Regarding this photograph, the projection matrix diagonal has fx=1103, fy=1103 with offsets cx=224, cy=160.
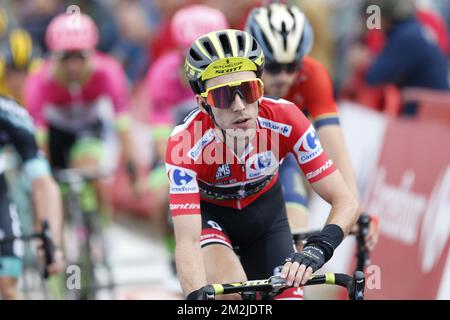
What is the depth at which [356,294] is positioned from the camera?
492cm

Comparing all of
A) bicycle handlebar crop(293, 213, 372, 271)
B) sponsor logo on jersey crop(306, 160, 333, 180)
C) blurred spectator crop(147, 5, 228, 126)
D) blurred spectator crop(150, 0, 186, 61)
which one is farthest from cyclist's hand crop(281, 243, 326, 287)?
blurred spectator crop(150, 0, 186, 61)

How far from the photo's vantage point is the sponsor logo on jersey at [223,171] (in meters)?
5.68

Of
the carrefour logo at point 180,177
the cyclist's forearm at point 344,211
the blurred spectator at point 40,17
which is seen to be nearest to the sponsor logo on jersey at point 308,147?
the cyclist's forearm at point 344,211

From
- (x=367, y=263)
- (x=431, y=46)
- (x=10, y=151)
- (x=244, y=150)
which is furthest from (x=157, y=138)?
(x=244, y=150)

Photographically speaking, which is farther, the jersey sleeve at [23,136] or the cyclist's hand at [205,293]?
the jersey sleeve at [23,136]

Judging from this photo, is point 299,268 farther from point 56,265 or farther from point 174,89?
point 174,89

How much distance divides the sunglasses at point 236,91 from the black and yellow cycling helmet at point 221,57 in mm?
77

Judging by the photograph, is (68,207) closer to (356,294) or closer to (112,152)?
(112,152)

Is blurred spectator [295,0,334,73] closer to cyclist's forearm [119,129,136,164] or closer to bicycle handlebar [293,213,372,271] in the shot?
cyclist's forearm [119,129,136,164]

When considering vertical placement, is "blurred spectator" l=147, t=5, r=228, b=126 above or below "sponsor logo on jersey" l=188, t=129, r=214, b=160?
above

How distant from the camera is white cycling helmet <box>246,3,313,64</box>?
6730 mm

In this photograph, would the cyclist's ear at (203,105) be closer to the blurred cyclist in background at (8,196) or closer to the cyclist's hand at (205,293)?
the cyclist's hand at (205,293)

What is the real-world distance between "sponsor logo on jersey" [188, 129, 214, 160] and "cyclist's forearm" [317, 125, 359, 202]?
4.09 feet

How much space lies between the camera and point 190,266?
530cm
